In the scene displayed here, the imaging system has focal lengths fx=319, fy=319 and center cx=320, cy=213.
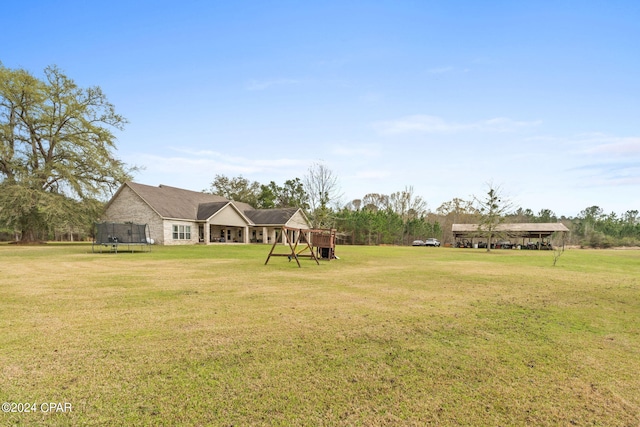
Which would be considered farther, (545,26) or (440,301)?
(545,26)

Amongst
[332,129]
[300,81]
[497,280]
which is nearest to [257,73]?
[300,81]

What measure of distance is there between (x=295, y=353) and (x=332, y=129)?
2346cm

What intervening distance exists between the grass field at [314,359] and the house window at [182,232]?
83.9 feet

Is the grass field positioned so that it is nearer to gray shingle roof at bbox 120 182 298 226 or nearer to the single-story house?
the single-story house

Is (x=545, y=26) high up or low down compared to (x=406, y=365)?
up

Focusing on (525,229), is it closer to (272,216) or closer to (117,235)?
(272,216)

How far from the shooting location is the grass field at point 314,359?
9.38 feet

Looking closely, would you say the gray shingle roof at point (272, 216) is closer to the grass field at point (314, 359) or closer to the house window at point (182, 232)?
the house window at point (182, 232)

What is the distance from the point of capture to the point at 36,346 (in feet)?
13.9

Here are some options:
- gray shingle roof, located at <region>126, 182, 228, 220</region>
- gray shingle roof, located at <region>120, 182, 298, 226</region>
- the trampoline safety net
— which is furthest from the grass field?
gray shingle roof, located at <region>120, 182, 298, 226</region>

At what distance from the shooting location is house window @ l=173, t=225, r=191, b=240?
32281 mm

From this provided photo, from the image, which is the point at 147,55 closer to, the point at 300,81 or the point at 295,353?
the point at 300,81

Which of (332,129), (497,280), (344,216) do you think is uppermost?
(332,129)

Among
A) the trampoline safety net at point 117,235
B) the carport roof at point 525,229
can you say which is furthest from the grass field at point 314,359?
the carport roof at point 525,229
